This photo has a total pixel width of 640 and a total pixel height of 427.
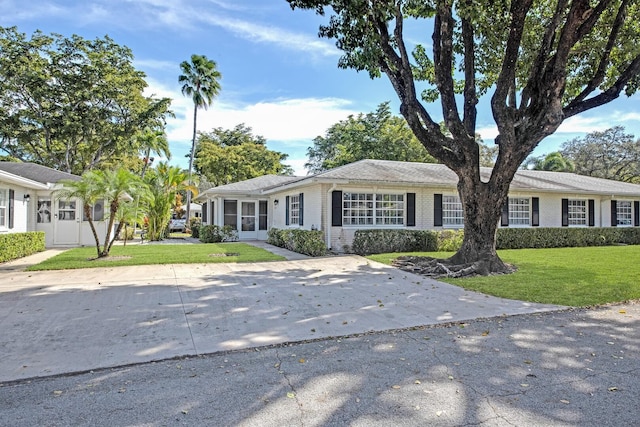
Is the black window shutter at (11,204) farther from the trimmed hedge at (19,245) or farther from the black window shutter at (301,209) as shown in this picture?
the black window shutter at (301,209)

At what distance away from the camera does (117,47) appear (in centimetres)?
2594

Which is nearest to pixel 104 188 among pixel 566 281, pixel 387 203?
pixel 387 203

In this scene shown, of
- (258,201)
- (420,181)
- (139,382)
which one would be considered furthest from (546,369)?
(258,201)

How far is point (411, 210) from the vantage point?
15.4m

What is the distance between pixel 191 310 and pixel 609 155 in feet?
151

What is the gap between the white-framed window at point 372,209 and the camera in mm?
14625

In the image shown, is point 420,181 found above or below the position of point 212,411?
above

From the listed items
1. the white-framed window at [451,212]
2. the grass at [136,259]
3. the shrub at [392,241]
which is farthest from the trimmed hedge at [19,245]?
the white-framed window at [451,212]

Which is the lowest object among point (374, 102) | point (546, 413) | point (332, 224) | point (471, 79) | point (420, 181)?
point (546, 413)

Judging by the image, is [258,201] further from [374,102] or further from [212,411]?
[212,411]

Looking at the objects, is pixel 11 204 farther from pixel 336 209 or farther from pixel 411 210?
pixel 411 210

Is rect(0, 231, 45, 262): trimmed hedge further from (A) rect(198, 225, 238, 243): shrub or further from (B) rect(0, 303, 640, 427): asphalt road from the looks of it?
(B) rect(0, 303, 640, 427): asphalt road

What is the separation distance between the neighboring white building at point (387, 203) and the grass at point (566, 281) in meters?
2.54

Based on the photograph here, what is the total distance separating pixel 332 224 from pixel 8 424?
11.6 metres
